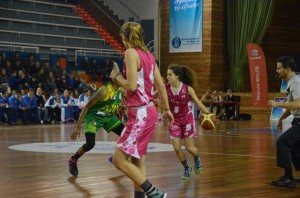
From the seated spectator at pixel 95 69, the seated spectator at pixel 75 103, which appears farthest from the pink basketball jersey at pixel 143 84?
the seated spectator at pixel 95 69

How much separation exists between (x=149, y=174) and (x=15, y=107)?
12522mm

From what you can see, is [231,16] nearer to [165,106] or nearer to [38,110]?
[38,110]

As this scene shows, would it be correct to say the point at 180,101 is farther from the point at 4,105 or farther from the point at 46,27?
the point at 46,27

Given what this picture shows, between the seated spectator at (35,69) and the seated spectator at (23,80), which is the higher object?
the seated spectator at (35,69)

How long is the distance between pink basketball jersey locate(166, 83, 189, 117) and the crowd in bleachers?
40.7 feet

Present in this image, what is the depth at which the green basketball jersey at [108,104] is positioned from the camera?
731cm

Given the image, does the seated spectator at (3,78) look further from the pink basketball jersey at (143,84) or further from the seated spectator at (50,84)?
the pink basketball jersey at (143,84)

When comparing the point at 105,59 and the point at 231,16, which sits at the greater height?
the point at 231,16

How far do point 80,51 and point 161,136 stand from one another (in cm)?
1153

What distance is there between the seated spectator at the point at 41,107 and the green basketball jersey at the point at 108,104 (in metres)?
12.6

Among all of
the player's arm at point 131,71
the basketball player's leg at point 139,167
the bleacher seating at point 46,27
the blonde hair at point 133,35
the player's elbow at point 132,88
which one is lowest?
the basketball player's leg at point 139,167

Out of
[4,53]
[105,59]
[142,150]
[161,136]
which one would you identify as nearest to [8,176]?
[142,150]

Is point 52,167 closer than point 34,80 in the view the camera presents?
Yes

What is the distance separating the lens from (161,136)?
47.5 ft
